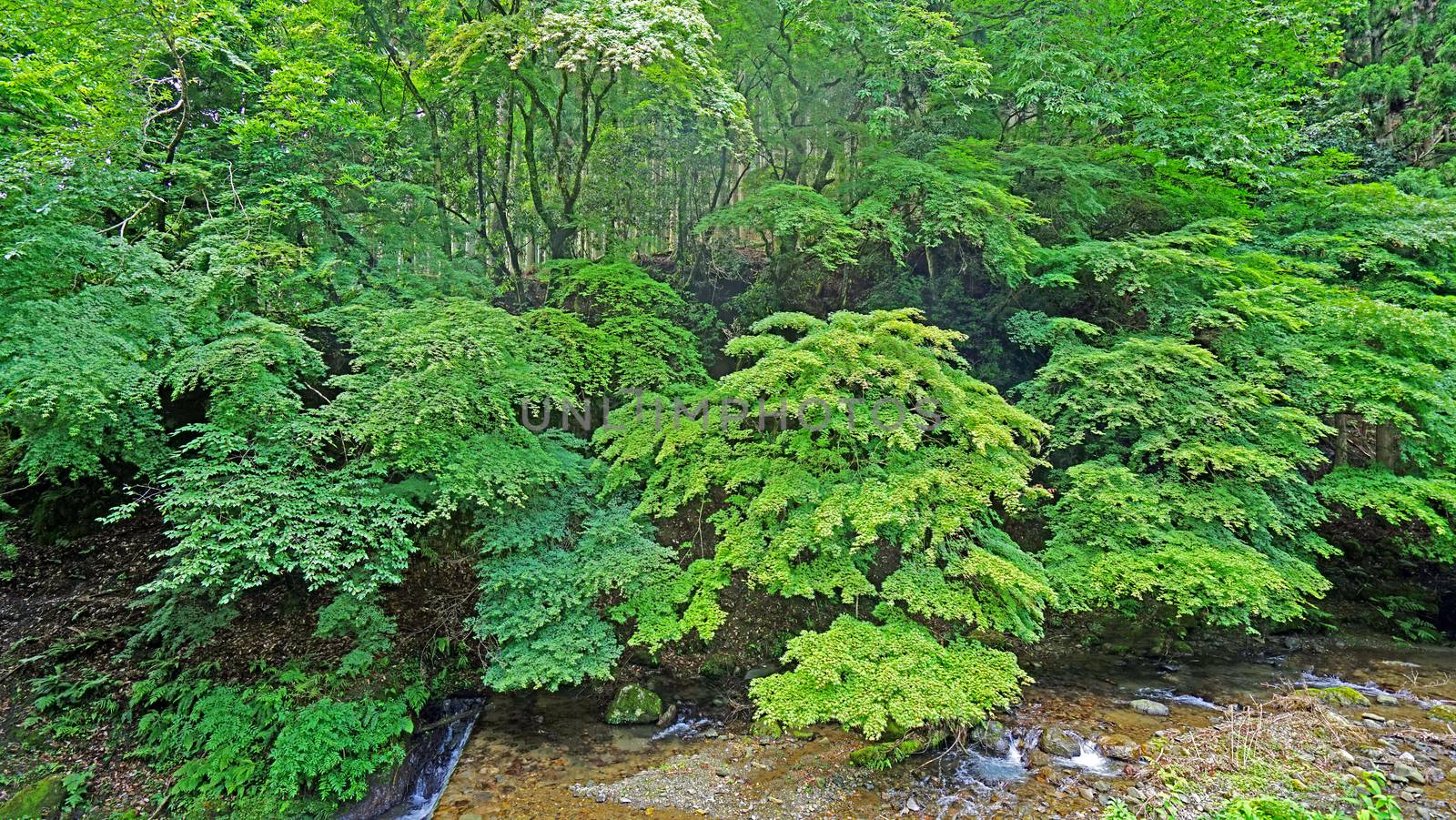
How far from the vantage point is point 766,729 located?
557cm

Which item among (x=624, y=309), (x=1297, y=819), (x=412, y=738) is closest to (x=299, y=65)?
(x=624, y=309)

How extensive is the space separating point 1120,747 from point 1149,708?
0.96 m

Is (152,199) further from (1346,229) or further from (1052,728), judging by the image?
(1346,229)

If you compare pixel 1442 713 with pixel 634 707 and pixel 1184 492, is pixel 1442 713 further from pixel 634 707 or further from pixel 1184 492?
pixel 634 707

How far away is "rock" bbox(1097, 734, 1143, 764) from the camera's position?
5020 mm

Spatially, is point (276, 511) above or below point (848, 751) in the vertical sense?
above

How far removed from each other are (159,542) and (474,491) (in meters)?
4.59

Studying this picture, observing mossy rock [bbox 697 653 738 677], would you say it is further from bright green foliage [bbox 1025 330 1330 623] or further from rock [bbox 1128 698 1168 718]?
rock [bbox 1128 698 1168 718]

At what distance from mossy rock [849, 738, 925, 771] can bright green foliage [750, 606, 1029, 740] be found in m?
0.56

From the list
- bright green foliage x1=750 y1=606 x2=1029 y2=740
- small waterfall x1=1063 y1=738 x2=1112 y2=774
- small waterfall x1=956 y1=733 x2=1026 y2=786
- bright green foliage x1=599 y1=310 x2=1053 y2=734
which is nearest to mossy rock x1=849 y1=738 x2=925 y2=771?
small waterfall x1=956 y1=733 x2=1026 y2=786

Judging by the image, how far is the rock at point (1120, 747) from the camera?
5020mm

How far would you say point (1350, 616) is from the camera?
24.2ft

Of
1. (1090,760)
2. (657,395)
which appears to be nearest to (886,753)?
(1090,760)

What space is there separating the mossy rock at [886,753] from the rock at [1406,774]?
3652mm
